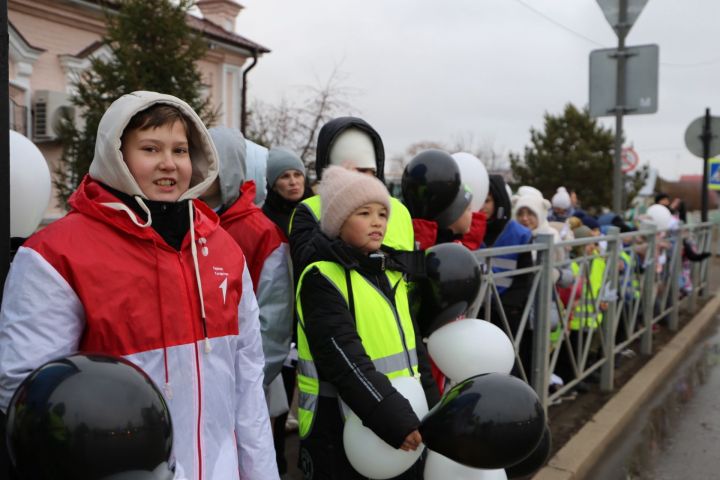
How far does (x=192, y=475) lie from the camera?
1662 mm

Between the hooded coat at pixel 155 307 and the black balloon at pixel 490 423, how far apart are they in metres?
0.53

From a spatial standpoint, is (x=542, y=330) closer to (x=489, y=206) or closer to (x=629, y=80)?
(x=489, y=206)

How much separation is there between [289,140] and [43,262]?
1660 cm

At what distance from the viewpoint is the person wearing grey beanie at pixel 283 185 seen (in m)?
3.39

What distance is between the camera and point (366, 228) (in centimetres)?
235

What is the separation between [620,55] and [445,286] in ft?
18.8

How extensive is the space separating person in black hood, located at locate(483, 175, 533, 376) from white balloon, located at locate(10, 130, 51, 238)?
2.32m

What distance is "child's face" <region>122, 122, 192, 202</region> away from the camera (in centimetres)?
165

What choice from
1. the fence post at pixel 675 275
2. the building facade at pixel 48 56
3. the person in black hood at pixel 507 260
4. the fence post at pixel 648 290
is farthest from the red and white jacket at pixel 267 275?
the building facade at pixel 48 56

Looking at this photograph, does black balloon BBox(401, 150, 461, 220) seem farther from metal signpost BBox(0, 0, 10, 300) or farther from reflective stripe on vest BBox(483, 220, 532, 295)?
metal signpost BBox(0, 0, 10, 300)

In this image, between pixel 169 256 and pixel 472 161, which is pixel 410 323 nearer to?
pixel 169 256

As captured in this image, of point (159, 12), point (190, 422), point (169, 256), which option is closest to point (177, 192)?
point (169, 256)

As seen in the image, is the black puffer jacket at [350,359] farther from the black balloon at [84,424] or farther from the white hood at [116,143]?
the black balloon at [84,424]

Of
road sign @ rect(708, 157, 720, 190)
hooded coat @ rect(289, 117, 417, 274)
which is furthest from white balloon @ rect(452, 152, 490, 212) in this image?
road sign @ rect(708, 157, 720, 190)
